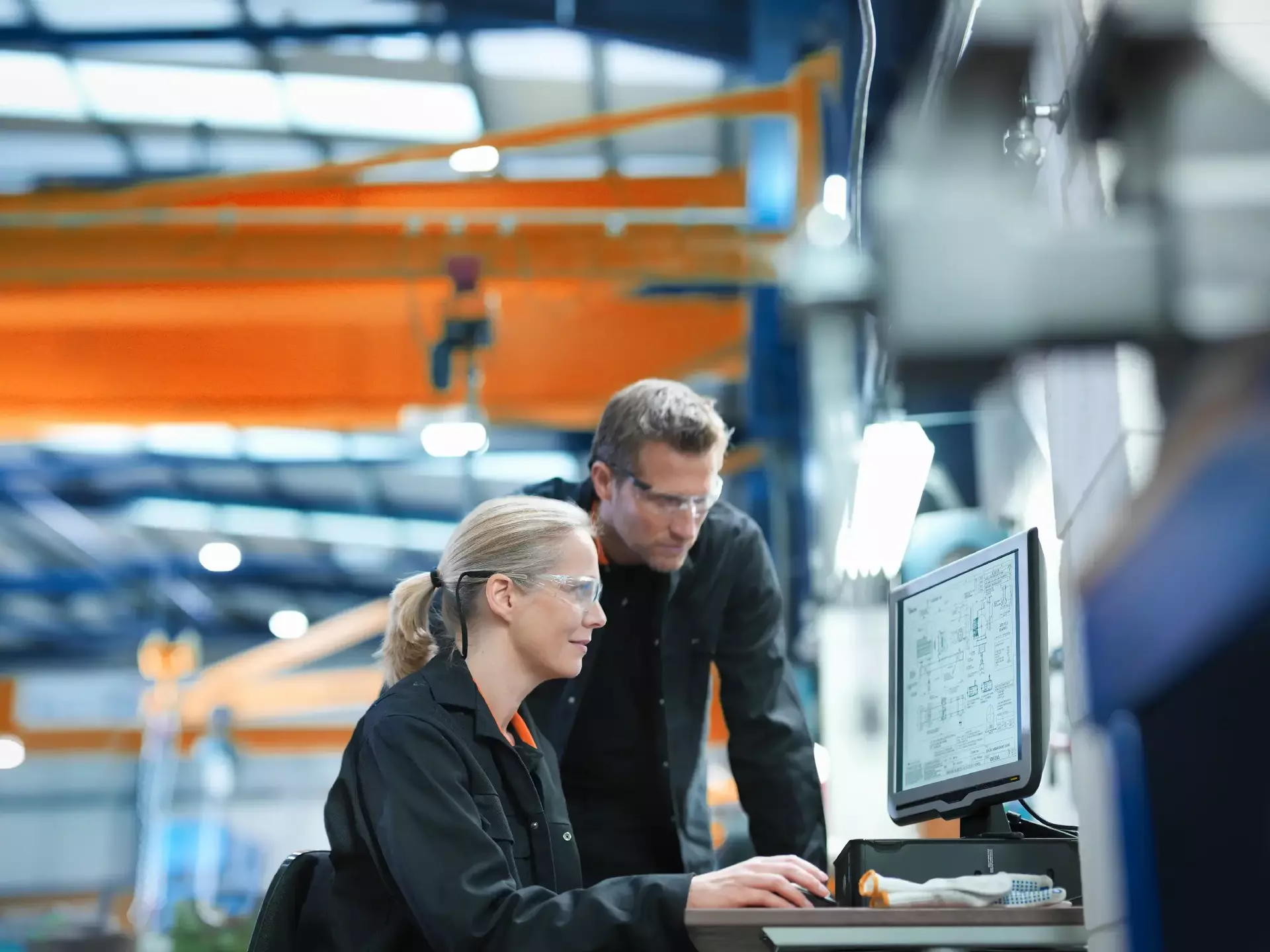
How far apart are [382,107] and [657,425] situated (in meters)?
5.97

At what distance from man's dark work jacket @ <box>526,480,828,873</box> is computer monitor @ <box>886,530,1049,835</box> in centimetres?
37

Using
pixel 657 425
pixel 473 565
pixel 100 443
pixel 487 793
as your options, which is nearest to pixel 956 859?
pixel 487 793

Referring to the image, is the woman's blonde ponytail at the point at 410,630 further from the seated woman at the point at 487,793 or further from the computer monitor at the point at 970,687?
the computer monitor at the point at 970,687

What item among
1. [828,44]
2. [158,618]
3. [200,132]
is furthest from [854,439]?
[158,618]

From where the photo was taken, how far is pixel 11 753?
65.3 feet

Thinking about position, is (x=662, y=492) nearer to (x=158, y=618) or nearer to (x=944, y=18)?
(x=944, y=18)

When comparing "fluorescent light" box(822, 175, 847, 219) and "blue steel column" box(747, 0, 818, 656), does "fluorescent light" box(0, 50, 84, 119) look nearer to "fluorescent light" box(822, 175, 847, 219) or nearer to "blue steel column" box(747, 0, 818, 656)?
"blue steel column" box(747, 0, 818, 656)

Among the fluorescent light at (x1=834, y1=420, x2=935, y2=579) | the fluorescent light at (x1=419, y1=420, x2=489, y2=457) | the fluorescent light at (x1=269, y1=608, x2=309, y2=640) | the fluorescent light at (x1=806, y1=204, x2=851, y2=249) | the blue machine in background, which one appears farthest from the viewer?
the fluorescent light at (x1=269, y1=608, x2=309, y2=640)

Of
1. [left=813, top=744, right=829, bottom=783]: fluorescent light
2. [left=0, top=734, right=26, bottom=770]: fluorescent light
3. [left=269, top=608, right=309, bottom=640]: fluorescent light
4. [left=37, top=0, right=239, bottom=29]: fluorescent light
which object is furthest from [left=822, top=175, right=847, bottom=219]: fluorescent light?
[left=0, top=734, right=26, bottom=770]: fluorescent light

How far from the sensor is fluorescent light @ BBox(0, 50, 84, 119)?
749cm

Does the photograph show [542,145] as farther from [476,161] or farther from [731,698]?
[731,698]

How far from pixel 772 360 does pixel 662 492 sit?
570cm

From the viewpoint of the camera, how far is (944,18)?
3.48 m

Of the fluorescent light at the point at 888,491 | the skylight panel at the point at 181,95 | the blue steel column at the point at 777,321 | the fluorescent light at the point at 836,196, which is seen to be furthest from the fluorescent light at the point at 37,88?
the fluorescent light at the point at 888,491
